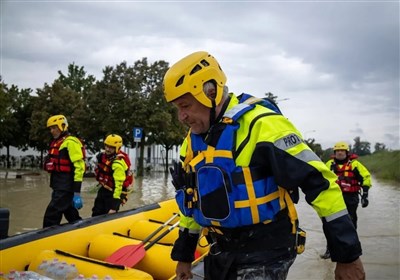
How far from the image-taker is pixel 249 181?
172cm

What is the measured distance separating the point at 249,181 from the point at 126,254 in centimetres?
244

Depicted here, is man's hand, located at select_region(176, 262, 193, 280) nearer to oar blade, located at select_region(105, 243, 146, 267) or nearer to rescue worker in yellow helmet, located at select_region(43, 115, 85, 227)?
oar blade, located at select_region(105, 243, 146, 267)

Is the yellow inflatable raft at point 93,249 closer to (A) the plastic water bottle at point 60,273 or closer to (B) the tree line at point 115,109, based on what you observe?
(A) the plastic water bottle at point 60,273

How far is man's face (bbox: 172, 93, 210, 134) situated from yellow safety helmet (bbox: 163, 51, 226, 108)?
36 millimetres

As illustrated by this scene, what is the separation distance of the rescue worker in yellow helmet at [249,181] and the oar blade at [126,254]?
1947 millimetres

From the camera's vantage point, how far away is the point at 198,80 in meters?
1.85

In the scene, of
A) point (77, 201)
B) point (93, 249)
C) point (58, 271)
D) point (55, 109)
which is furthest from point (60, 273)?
point (55, 109)

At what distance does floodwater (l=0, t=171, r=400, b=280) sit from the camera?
534 cm

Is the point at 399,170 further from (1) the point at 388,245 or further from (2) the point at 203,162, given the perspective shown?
(2) the point at 203,162

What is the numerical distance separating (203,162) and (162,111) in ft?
68.8

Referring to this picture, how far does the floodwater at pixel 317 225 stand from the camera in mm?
5344

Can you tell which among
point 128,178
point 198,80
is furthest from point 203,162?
point 128,178

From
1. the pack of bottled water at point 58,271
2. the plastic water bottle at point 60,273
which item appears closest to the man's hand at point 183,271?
the pack of bottled water at point 58,271

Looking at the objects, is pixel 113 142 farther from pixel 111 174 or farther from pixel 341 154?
pixel 341 154
